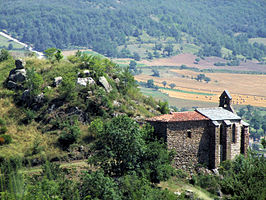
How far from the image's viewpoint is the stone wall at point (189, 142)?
42.0m

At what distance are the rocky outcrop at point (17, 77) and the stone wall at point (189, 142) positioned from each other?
23.7m

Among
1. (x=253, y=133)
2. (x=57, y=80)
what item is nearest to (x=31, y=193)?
(x=57, y=80)

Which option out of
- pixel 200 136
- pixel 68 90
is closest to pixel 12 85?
pixel 68 90

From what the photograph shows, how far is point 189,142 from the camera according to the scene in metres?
42.7

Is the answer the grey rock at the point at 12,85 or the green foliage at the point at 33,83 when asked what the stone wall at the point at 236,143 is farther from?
the grey rock at the point at 12,85

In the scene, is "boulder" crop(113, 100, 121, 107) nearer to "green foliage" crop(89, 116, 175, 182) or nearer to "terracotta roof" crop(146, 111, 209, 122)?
"terracotta roof" crop(146, 111, 209, 122)

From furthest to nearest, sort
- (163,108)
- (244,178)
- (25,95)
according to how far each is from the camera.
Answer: (163,108) < (25,95) < (244,178)

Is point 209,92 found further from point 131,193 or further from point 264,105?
point 131,193

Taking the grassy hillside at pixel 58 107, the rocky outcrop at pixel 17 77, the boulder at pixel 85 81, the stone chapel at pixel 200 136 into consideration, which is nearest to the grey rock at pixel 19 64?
the rocky outcrop at pixel 17 77

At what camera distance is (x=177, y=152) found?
1673 inches

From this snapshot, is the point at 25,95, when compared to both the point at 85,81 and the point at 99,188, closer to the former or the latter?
the point at 85,81

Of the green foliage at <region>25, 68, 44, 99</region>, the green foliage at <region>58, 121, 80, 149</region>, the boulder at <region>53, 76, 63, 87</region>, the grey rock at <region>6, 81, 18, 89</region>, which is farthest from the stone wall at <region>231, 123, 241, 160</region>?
the grey rock at <region>6, 81, 18, 89</region>

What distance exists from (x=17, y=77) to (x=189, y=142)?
85.8 feet

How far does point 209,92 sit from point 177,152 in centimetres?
15556
